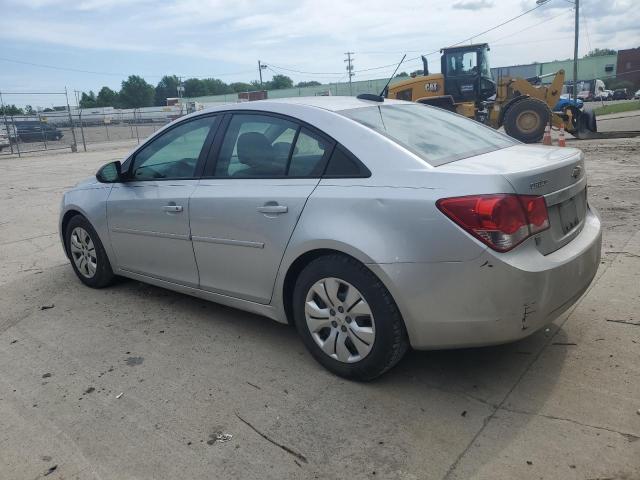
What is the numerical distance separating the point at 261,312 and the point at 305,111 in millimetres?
1319

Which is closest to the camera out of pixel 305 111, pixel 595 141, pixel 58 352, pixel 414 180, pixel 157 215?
pixel 414 180

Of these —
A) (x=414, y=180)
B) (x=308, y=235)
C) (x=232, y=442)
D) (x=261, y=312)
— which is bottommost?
(x=232, y=442)

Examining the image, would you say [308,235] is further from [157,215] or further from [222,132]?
[157,215]

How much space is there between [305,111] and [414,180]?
99 cm

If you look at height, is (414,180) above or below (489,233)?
above

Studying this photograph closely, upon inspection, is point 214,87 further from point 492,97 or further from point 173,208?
point 173,208

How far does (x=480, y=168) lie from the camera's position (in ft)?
9.20

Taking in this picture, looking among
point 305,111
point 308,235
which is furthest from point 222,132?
A: point 308,235

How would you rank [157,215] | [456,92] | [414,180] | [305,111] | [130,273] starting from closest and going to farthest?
[414,180] → [305,111] → [157,215] → [130,273] → [456,92]

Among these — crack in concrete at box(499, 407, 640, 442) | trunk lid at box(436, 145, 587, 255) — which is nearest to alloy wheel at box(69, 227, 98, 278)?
trunk lid at box(436, 145, 587, 255)

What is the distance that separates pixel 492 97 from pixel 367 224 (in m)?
16.1

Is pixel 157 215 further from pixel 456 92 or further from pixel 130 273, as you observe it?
pixel 456 92

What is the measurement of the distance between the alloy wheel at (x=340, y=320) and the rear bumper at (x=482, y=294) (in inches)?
9.3

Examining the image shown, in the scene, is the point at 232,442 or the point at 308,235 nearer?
the point at 232,442
